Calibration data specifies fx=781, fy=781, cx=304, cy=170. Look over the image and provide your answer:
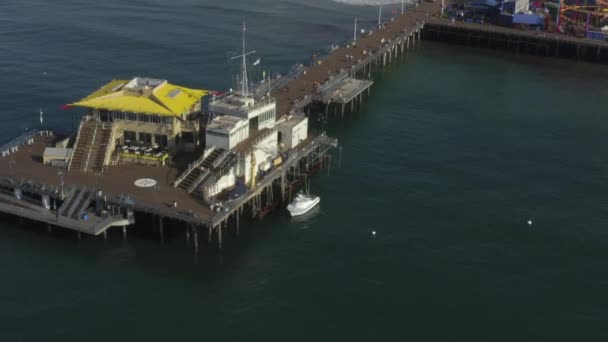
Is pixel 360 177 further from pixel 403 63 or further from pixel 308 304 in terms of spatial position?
pixel 403 63

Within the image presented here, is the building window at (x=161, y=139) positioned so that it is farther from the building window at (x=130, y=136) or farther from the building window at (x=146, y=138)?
the building window at (x=130, y=136)

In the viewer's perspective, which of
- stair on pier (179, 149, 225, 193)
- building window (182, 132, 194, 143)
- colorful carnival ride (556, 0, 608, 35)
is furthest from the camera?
colorful carnival ride (556, 0, 608, 35)

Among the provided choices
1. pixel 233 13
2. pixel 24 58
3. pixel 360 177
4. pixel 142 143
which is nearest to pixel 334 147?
pixel 360 177

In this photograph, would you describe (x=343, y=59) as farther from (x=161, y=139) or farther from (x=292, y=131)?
(x=161, y=139)

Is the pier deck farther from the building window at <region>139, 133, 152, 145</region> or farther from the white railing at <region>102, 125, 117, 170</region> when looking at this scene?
the white railing at <region>102, 125, 117, 170</region>

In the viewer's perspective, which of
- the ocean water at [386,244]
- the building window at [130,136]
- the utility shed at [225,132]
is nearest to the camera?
the ocean water at [386,244]

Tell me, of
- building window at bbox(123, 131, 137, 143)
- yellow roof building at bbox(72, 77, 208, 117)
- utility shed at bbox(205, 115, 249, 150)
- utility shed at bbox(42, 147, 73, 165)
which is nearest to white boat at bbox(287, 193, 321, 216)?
utility shed at bbox(205, 115, 249, 150)

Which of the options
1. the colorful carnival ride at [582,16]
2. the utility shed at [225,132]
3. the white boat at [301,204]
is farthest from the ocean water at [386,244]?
the colorful carnival ride at [582,16]
